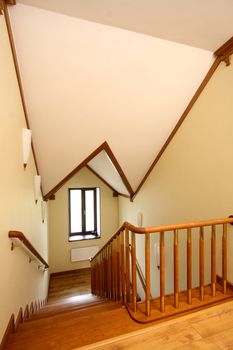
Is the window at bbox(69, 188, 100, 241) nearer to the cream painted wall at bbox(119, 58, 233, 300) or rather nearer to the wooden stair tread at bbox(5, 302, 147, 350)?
the cream painted wall at bbox(119, 58, 233, 300)

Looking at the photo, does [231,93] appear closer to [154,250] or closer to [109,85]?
[109,85]

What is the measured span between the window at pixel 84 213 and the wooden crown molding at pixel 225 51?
183 inches

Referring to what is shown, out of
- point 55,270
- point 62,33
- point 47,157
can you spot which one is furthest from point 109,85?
point 55,270

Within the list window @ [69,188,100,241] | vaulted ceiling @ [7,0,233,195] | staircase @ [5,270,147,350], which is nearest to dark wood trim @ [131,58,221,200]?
vaulted ceiling @ [7,0,233,195]

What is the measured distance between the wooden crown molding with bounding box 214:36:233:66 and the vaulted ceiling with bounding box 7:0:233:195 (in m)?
0.04

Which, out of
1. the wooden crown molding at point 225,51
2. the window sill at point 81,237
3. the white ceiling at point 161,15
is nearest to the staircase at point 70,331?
the white ceiling at point 161,15

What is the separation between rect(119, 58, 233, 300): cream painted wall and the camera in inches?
85.8

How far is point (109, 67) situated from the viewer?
7.23 feet

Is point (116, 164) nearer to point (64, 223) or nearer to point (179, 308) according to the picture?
point (179, 308)

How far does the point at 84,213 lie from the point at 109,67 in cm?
474

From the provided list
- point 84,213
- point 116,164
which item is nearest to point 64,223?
point 84,213

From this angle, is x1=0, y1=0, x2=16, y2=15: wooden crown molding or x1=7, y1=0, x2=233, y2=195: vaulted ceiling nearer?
x1=0, y1=0, x2=16, y2=15: wooden crown molding

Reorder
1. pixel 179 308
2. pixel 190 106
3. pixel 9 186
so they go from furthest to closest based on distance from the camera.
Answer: pixel 190 106 → pixel 179 308 → pixel 9 186

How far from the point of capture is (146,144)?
10.7ft
